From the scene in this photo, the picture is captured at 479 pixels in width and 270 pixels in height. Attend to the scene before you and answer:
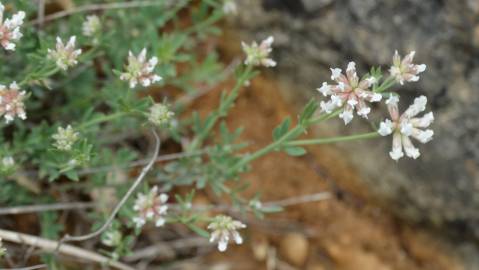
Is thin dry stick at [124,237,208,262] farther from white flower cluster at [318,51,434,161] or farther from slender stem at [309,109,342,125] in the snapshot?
white flower cluster at [318,51,434,161]

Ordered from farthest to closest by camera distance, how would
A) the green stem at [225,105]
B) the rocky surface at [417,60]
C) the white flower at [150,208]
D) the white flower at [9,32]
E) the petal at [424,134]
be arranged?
the rocky surface at [417,60]
the green stem at [225,105]
the white flower at [150,208]
the white flower at [9,32]
the petal at [424,134]

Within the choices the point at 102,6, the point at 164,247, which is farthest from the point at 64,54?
the point at 164,247

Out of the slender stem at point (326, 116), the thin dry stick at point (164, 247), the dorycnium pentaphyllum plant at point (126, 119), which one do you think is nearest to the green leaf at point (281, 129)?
the dorycnium pentaphyllum plant at point (126, 119)

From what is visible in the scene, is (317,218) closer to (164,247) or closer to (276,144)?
(164,247)

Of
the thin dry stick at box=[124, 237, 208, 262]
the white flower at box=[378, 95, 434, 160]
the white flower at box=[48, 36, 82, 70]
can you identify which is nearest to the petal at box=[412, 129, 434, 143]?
the white flower at box=[378, 95, 434, 160]

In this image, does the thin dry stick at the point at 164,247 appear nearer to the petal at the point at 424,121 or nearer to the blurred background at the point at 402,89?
the blurred background at the point at 402,89

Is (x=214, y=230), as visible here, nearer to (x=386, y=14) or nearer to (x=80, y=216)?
(x=80, y=216)

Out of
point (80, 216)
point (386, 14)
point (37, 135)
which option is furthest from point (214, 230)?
point (386, 14)
